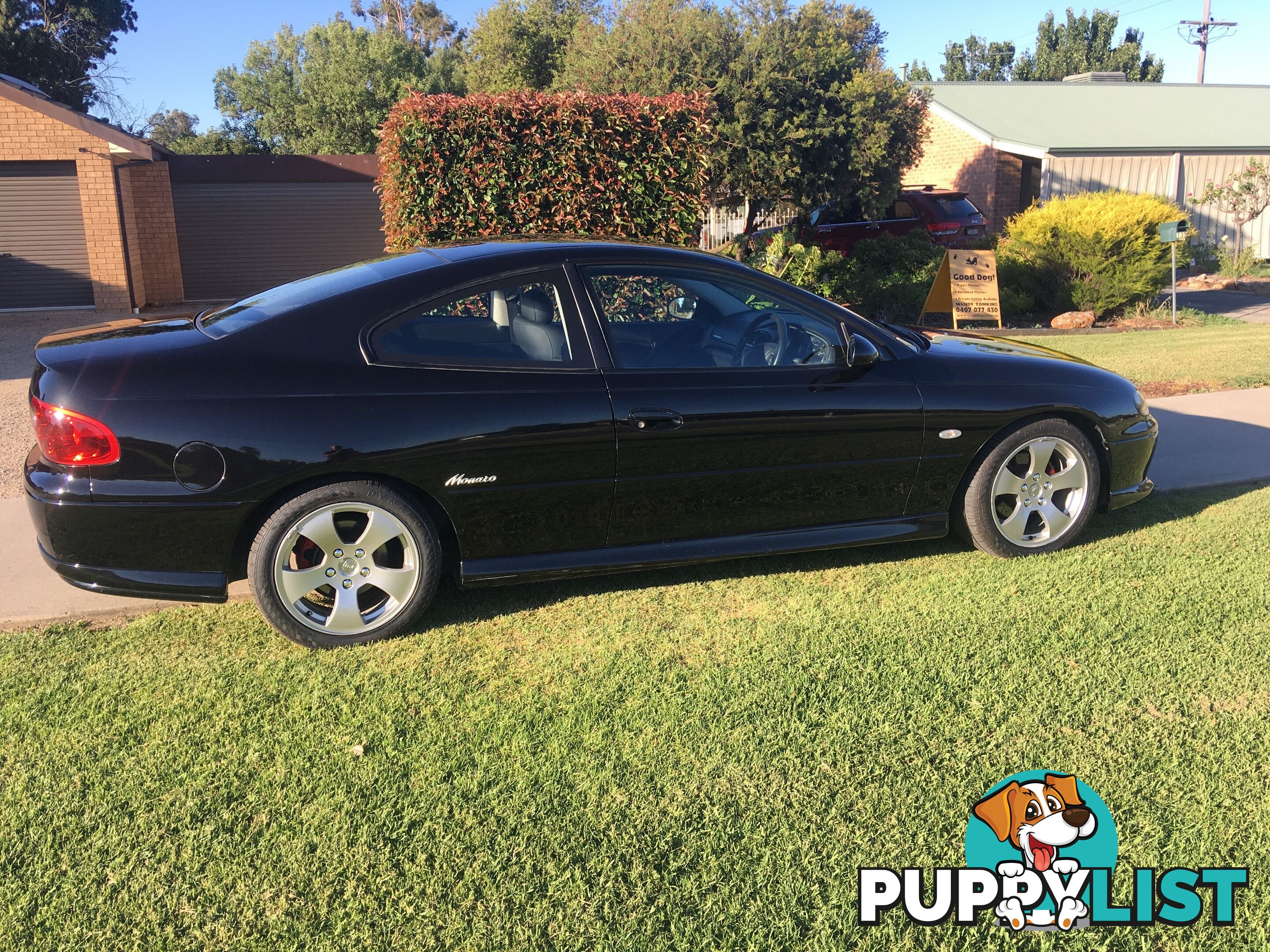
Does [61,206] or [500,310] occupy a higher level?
[61,206]

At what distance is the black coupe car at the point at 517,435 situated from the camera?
11.9 feet

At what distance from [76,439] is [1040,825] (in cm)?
344

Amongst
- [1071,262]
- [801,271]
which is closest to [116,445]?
[801,271]

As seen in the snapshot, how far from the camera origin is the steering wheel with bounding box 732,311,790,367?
4.45 m

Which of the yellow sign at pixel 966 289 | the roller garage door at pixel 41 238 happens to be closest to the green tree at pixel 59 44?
the roller garage door at pixel 41 238

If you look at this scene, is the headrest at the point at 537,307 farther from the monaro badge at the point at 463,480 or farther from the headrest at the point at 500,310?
the monaro badge at the point at 463,480

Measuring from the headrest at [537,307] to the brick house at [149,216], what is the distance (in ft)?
44.9

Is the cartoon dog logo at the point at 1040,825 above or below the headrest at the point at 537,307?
below

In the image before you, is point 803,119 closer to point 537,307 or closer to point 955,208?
point 955,208

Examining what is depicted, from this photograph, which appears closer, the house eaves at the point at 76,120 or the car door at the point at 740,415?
the car door at the point at 740,415

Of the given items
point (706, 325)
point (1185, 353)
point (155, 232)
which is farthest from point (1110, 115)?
point (706, 325)

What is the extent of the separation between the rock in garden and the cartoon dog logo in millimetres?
12036

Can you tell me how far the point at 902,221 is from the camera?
19.3 meters

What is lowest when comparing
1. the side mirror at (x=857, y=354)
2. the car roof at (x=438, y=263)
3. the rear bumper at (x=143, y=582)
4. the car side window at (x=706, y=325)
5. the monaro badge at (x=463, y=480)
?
the rear bumper at (x=143, y=582)
